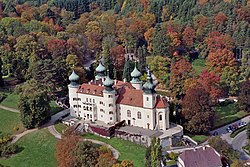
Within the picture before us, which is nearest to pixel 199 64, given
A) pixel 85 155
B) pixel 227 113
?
pixel 227 113

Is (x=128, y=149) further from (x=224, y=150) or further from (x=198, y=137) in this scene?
(x=224, y=150)

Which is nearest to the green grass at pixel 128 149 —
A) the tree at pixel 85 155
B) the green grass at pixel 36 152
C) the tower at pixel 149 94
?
the tree at pixel 85 155

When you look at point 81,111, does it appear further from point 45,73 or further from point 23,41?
point 23,41

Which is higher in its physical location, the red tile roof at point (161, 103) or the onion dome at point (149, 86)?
the onion dome at point (149, 86)

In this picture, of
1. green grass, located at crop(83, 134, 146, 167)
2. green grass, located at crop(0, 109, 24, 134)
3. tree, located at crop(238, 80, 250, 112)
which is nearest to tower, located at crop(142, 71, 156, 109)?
green grass, located at crop(83, 134, 146, 167)

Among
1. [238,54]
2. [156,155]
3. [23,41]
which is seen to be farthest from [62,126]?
[238,54]

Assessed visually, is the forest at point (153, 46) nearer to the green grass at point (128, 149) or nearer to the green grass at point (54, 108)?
the green grass at point (54, 108)

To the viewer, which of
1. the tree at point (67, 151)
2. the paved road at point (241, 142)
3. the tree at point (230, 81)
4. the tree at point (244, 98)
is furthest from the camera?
the tree at point (230, 81)

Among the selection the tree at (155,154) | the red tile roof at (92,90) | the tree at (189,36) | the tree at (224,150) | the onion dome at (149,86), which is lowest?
the tree at (224,150)
